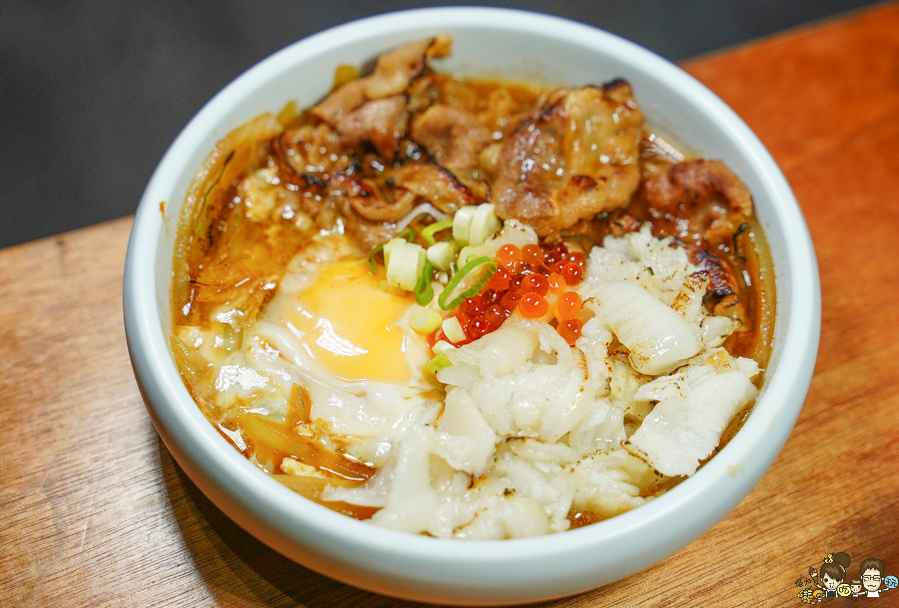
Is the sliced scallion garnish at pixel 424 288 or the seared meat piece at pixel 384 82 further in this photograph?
the seared meat piece at pixel 384 82

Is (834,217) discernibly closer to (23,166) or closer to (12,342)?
(12,342)

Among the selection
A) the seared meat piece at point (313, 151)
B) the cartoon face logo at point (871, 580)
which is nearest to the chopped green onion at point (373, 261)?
the seared meat piece at point (313, 151)

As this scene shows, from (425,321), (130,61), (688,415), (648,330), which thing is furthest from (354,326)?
(130,61)

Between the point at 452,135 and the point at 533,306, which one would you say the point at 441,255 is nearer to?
the point at 533,306

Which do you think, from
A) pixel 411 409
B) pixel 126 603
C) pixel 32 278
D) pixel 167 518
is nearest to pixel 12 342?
pixel 32 278

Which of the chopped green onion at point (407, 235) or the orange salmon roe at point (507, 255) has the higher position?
the orange salmon roe at point (507, 255)

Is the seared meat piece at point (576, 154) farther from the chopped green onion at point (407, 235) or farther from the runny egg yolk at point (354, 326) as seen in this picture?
the runny egg yolk at point (354, 326)

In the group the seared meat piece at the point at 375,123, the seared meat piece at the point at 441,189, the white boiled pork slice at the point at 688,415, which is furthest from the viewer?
the seared meat piece at the point at 375,123

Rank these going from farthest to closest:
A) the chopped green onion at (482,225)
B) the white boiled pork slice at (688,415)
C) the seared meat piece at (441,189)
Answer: the seared meat piece at (441,189) → the chopped green onion at (482,225) → the white boiled pork slice at (688,415)
